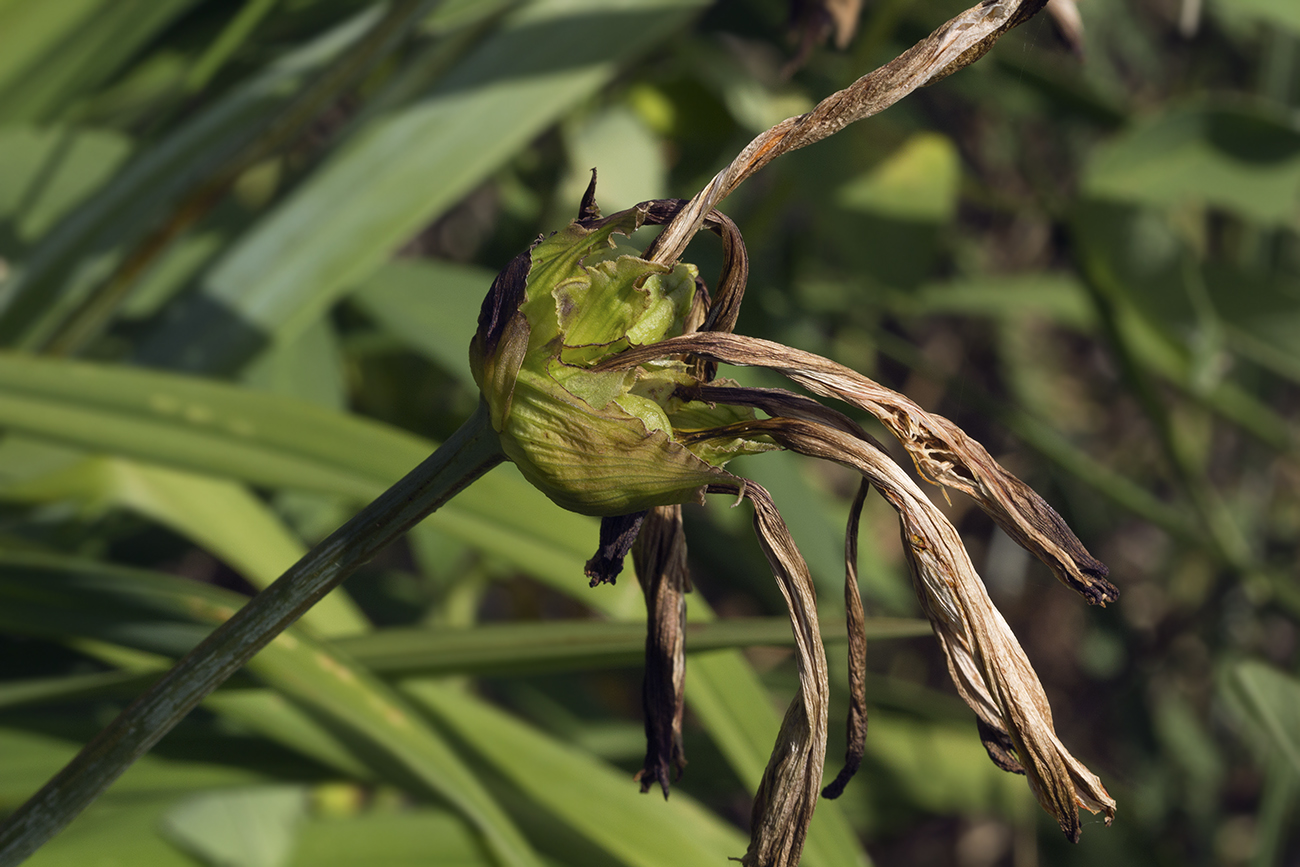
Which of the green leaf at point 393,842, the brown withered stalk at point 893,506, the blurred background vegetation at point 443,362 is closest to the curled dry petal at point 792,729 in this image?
the brown withered stalk at point 893,506

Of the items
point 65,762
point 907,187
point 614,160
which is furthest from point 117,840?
point 907,187

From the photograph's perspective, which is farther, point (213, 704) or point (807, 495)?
point (807, 495)

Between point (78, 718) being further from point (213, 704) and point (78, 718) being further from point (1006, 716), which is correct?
point (1006, 716)

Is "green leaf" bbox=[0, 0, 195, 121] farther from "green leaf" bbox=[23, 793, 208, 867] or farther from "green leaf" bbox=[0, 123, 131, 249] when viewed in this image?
"green leaf" bbox=[23, 793, 208, 867]

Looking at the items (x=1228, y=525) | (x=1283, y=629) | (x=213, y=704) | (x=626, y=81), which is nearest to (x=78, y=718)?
(x=213, y=704)

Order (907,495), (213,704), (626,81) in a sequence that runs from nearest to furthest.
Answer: (907,495) < (213,704) < (626,81)

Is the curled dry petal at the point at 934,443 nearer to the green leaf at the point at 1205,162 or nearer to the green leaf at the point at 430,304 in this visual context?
the green leaf at the point at 430,304

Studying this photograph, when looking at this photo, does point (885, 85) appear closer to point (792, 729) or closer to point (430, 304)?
point (792, 729)
